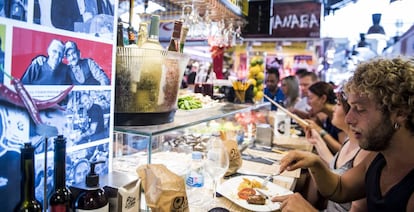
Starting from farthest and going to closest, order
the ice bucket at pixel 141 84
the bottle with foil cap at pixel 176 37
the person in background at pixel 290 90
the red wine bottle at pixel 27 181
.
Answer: the person in background at pixel 290 90, the bottle with foil cap at pixel 176 37, the ice bucket at pixel 141 84, the red wine bottle at pixel 27 181

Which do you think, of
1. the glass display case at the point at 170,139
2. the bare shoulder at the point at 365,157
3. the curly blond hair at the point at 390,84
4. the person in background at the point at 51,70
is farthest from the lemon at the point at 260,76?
the person in background at the point at 51,70

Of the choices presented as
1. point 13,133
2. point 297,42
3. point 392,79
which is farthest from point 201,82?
point 297,42

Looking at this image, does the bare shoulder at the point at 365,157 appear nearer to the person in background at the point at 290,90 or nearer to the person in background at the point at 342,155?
the person in background at the point at 342,155

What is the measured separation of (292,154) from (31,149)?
1.40 metres

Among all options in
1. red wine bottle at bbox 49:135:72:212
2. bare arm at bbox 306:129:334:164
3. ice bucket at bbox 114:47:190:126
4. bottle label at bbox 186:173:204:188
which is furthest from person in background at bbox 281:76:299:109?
red wine bottle at bbox 49:135:72:212

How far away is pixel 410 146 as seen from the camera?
4.58 feet

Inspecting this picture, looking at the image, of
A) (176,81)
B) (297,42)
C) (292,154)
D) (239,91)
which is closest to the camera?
(176,81)

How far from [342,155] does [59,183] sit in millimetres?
2114

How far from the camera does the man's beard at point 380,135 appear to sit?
142 centimetres

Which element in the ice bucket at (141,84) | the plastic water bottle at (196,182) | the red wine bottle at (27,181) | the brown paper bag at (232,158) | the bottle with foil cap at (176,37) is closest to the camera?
the red wine bottle at (27,181)

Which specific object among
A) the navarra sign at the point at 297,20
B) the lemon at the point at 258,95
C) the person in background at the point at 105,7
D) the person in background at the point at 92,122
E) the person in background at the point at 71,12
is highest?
the navarra sign at the point at 297,20

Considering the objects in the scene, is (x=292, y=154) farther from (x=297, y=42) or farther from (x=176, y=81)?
(x=297, y=42)

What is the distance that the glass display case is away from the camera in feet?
3.78

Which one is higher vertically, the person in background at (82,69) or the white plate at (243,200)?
the person in background at (82,69)
